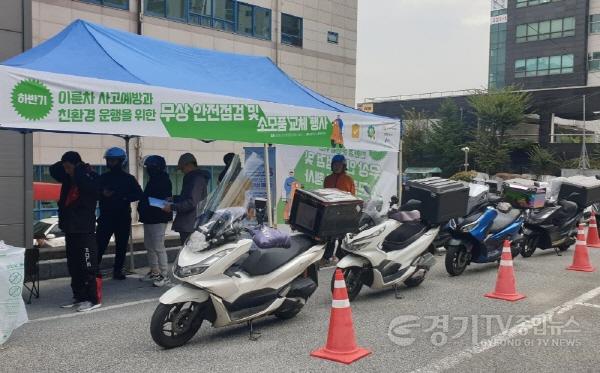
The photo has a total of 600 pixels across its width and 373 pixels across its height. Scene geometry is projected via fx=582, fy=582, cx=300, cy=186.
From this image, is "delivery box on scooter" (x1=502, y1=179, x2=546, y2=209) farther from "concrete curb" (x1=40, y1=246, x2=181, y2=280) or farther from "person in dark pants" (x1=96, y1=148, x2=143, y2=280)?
"concrete curb" (x1=40, y1=246, x2=181, y2=280)

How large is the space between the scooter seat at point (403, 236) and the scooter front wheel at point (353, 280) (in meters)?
A: 0.51

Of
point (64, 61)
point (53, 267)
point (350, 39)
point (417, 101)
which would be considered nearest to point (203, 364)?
point (64, 61)

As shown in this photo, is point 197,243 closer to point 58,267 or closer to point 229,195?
point 229,195

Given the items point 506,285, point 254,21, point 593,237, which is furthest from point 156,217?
point 254,21

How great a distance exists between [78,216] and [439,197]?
4539 millimetres

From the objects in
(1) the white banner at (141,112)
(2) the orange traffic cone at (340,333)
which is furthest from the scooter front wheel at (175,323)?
(1) the white banner at (141,112)

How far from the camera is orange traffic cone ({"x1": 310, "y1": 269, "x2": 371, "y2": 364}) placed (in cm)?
488

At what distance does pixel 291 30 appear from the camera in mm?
25312

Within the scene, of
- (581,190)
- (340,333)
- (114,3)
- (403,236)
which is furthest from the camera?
(114,3)

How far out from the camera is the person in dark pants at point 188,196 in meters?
7.09

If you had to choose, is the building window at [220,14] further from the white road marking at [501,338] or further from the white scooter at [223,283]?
the white road marking at [501,338]

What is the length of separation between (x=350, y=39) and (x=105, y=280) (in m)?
22.7

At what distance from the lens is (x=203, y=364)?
4.68 metres

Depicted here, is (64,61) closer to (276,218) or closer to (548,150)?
(276,218)
